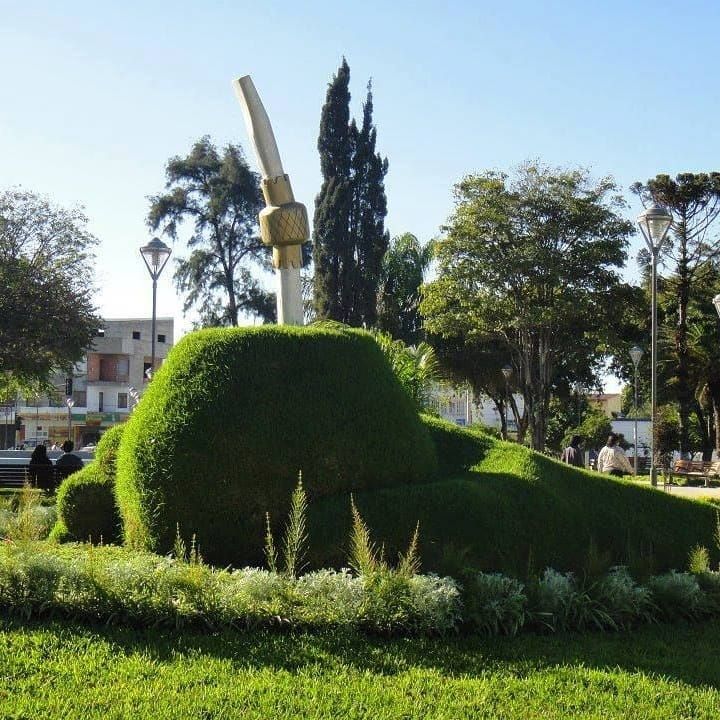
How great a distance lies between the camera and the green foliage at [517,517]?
20.7ft

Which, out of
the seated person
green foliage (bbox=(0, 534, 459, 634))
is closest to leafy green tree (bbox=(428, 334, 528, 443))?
the seated person

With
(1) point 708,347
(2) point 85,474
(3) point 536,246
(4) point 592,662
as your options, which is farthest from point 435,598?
(1) point 708,347

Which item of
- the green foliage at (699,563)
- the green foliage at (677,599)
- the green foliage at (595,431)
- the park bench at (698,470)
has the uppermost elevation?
the green foliage at (595,431)

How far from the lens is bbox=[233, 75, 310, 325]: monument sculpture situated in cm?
1052

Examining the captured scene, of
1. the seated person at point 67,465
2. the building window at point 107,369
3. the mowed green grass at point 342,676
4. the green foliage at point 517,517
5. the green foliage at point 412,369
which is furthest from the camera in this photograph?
the building window at point 107,369

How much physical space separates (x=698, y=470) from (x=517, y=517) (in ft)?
90.5

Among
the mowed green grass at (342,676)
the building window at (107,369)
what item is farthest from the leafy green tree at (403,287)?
the mowed green grass at (342,676)

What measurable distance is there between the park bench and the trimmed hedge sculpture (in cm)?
2463

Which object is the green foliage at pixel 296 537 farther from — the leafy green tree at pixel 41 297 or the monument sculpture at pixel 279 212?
the leafy green tree at pixel 41 297

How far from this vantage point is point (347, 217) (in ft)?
128

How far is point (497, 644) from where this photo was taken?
17.1ft

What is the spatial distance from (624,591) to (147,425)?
138 inches

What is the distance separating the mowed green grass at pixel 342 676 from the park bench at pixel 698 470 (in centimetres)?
2548

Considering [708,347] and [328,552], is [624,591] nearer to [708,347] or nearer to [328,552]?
[328,552]
